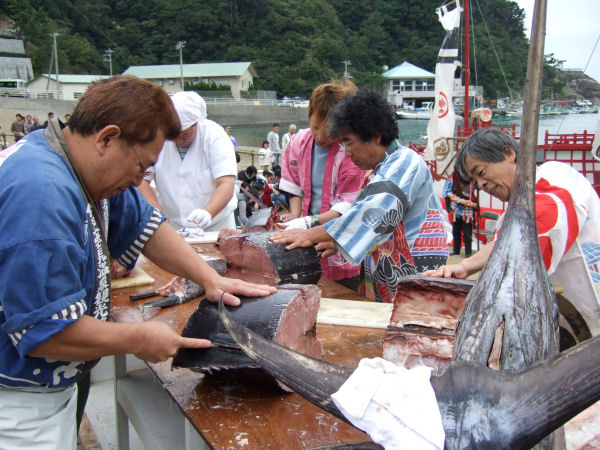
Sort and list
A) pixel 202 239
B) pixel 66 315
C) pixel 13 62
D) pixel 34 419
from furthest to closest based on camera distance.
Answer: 1. pixel 13 62
2. pixel 202 239
3. pixel 34 419
4. pixel 66 315

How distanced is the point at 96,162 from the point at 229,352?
0.75 m

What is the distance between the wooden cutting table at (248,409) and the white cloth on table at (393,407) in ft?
1.49

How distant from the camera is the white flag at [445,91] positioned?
12.1 m

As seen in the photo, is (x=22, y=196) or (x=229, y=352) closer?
(x=22, y=196)

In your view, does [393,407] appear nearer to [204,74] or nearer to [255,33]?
[204,74]

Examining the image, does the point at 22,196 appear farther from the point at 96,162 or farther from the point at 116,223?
the point at 116,223

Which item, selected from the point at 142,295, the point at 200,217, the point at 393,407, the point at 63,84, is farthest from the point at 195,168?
the point at 63,84

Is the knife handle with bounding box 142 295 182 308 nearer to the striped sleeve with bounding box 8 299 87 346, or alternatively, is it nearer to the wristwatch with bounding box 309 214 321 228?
the wristwatch with bounding box 309 214 321 228

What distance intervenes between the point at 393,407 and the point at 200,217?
9.14 ft

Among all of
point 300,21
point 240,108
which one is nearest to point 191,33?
point 300,21

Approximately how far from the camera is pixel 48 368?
1536 mm

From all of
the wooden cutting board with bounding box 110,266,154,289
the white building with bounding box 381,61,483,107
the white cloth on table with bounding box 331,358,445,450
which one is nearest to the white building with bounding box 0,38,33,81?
the white building with bounding box 381,61,483,107

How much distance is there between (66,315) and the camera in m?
1.38

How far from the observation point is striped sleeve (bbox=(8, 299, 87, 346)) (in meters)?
1.35
